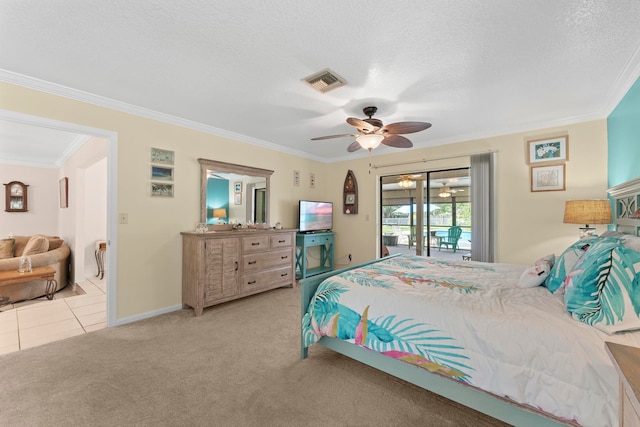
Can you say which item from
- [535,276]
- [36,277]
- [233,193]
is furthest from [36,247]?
[535,276]

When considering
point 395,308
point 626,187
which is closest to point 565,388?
point 395,308

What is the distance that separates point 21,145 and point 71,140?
1.11m

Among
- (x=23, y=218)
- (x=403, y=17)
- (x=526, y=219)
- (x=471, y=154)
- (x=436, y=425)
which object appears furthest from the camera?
(x=23, y=218)

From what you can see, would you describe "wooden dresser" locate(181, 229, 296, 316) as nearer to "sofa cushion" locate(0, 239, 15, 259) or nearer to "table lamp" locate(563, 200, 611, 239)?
"table lamp" locate(563, 200, 611, 239)

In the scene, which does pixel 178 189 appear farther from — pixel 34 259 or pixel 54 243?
pixel 54 243

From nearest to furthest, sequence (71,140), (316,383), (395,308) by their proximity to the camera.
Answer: (395,308) < (316,383) < (71,140)

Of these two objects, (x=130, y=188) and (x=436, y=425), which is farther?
(x=130, y=188)

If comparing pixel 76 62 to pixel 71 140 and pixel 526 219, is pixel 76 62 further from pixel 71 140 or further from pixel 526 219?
pixel 526 219

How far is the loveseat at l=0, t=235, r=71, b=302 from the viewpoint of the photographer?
3750 mm

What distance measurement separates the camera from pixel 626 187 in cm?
234

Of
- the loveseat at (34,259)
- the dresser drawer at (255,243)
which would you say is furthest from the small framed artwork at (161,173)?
the loveseat at (34,259)

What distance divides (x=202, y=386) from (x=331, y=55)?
2661 millimetres

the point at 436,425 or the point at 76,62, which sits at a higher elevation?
the point at 76,62

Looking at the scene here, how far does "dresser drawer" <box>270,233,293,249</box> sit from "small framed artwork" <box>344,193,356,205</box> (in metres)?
1.60
